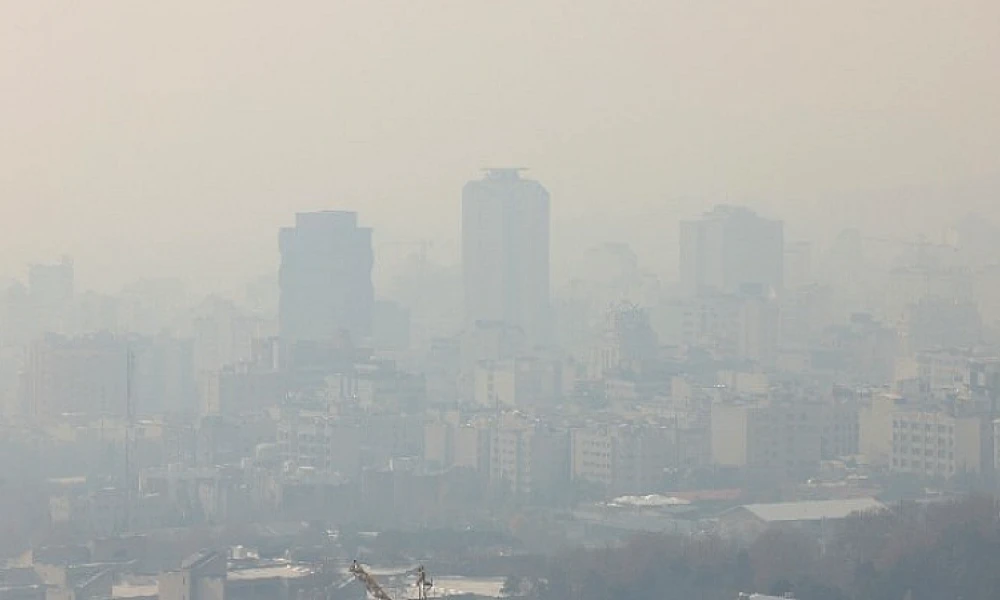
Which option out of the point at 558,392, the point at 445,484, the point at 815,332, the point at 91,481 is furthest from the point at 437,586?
the point at 815,332

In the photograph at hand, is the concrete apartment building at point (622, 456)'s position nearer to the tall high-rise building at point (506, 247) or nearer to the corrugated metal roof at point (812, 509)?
the corrugated metal roof at point (812, 509)

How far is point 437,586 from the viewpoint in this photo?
18.3 meters

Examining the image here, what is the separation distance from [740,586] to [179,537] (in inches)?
223

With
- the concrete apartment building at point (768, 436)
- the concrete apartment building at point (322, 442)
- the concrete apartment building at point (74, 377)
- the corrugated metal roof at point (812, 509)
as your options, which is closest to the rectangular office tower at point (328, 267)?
the concrete apartment building at point (74, 377)

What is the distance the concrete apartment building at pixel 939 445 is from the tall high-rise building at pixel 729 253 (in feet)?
52.2

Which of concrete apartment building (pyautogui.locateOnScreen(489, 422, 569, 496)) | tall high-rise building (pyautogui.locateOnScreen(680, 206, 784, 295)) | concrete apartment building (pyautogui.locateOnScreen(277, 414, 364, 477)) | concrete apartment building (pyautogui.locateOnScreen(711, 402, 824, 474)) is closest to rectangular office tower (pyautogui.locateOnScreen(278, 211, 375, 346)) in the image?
tall high-rise building (pyautogui.locateOnScreen(680, 206, 784, 295))

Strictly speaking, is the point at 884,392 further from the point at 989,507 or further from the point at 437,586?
the point at 437,586

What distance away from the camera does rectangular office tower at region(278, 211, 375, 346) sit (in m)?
43.0

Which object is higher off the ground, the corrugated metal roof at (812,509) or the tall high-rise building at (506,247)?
the tall high-rise building at (506,247)

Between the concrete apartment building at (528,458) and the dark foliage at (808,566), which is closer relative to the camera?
the dark foliage at (808,566)

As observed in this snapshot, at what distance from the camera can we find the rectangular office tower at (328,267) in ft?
141

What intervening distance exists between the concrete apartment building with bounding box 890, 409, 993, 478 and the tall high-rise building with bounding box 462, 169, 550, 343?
52.7 feet

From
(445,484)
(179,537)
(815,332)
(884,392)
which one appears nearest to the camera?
(179,537)

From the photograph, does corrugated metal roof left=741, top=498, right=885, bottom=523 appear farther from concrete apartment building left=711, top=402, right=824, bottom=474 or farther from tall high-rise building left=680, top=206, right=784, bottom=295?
tall high-rise building left=680, top=206, right=784, bottom=295
